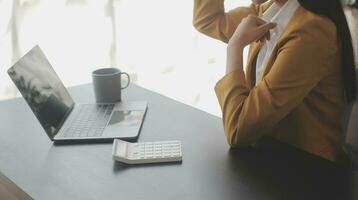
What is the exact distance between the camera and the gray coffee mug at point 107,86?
46.1 inches

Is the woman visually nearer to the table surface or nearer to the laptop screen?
the table surface

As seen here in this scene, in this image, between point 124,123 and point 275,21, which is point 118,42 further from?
point 275,21

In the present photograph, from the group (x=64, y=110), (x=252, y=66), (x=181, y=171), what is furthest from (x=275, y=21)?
(x=64, y=110)

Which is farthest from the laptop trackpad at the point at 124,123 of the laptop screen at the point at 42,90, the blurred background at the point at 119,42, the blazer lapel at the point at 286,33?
the blurred background at the point at 119,42

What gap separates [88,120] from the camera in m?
1.08

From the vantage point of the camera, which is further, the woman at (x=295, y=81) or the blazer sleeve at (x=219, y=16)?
the blazer sleeve at (x=219, y=16)

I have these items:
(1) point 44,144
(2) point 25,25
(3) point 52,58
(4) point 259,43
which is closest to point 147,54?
(3) point 52,58

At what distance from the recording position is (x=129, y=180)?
2.60 feet

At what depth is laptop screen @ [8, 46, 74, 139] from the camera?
966 mm

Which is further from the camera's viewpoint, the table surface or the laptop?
the laptop

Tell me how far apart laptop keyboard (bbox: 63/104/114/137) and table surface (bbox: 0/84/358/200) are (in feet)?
0.17

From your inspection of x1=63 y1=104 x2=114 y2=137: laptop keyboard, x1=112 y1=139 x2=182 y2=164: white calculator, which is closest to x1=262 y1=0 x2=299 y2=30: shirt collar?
x1=112 y1=139 x2=182 y2=164: white calculator

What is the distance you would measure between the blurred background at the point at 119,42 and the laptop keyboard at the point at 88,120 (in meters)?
0.53

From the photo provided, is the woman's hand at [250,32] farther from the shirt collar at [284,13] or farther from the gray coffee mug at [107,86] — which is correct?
the gray coffee mug at [107,86]
